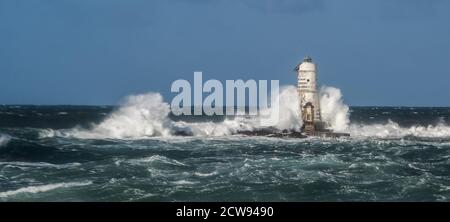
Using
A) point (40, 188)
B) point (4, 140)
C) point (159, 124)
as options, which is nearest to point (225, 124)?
point (159, 124)

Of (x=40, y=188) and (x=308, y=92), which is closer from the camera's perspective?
(x=40, y=188)

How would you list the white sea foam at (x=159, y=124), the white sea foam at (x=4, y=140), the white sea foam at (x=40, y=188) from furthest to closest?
the white sea foam at (x=159, y=124) < the white sea foam at (x=4, y=140) < the white sea foam at (x=40, y=188)

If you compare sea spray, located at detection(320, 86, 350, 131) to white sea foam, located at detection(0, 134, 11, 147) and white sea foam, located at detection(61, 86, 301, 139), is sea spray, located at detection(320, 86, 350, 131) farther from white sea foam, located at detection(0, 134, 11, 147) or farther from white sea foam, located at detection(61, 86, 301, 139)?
white sea foam, located at detection(0, 134, 11, 147)

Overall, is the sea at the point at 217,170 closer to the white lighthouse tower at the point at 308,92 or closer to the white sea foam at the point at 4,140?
the white sea foam at the point at 4,140

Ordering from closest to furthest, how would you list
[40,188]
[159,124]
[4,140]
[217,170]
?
[40,188] < [217,170] < [4,140] < [159,124]

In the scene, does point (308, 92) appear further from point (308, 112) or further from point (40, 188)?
point (40, 188)

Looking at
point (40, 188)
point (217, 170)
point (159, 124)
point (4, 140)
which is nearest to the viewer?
point (40, 188)

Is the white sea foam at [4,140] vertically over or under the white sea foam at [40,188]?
over

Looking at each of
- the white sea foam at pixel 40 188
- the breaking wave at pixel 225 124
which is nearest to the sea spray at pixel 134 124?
the breaking wave at pixel 225 124

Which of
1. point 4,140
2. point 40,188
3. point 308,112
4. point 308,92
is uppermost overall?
point 308,92

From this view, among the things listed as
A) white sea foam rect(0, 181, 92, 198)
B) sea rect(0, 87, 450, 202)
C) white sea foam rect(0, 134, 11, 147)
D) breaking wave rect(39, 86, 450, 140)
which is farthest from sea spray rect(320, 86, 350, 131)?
white sea foam rect(0, 181, 92, 198)
